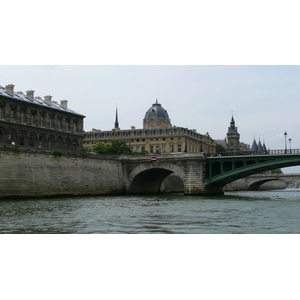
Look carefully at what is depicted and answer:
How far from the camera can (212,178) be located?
64812 mm

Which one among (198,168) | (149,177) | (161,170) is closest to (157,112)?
(149,177)

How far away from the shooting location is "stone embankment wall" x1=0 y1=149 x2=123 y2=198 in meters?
50.6

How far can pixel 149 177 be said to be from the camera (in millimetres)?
75125

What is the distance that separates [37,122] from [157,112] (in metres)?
78.6

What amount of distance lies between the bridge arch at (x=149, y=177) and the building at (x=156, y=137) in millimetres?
45452

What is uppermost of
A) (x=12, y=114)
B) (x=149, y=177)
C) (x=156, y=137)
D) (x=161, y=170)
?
(x=156, y=137)

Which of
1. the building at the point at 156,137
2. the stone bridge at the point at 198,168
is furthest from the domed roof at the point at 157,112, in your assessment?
the stone bridge at the point at 198,168

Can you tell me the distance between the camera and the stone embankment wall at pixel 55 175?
50.6 metres

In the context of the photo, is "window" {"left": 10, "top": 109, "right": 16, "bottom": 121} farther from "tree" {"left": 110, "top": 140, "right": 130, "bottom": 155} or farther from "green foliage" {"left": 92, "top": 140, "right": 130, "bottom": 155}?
"tree" {"left": 110, "top": 140, "right": 130, "bottom": 155}

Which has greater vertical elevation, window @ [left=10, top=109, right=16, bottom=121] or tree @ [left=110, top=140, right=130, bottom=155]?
window @ [left=10, top=109, right=16, bottom=121]

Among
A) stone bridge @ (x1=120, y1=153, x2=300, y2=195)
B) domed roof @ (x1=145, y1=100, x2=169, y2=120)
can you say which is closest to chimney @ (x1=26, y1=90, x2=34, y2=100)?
stone bridge @ (x1=120, y1=153, x2=300, y2=195)

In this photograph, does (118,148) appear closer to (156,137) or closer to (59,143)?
(156,137)

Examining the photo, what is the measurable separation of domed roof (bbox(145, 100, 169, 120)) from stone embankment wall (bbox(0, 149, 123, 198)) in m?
77.8
